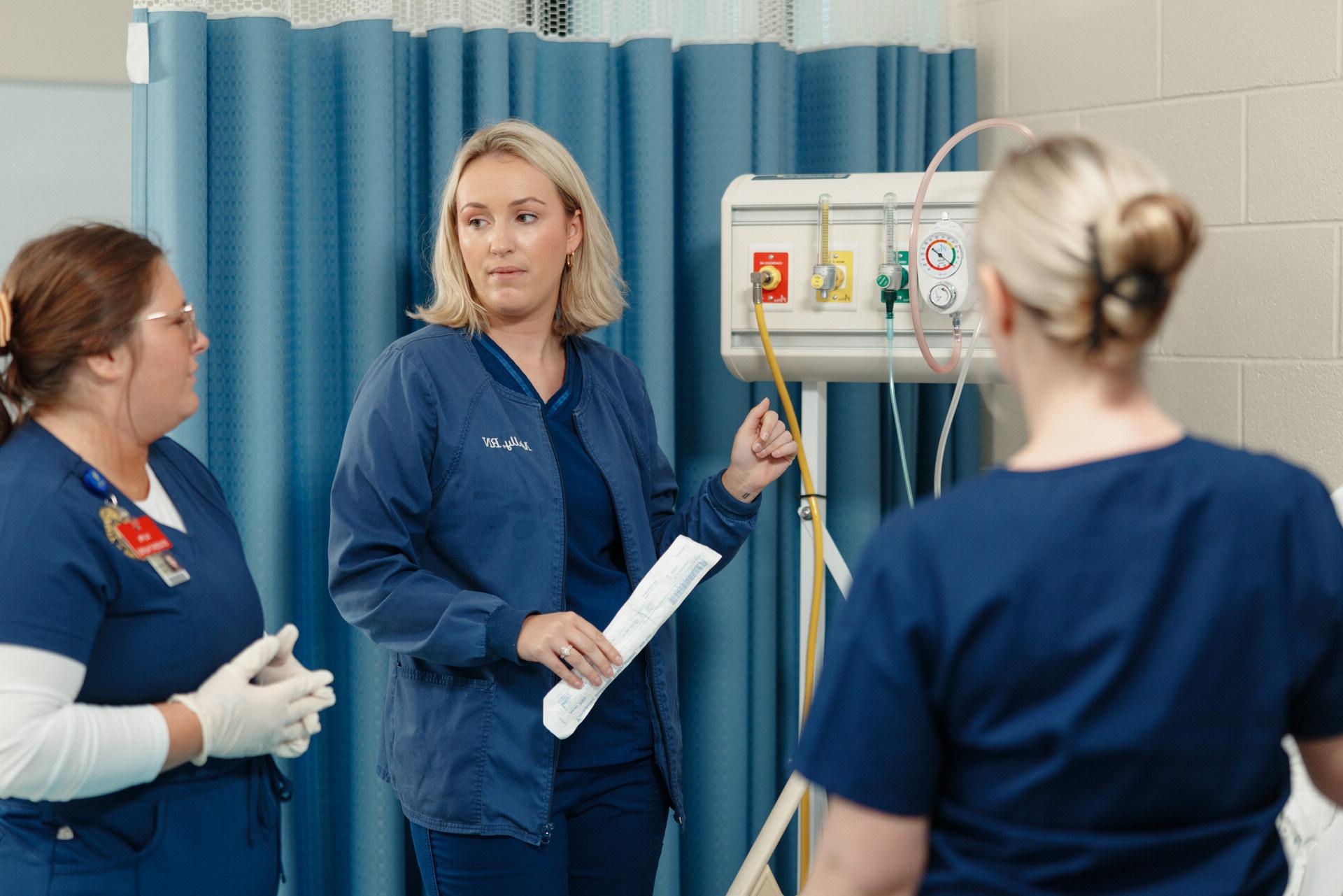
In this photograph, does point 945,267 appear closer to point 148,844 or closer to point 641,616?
point 641,616

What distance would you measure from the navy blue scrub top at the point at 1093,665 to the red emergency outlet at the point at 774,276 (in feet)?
3.78

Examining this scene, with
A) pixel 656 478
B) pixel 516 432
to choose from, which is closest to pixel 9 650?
pixel 516 432

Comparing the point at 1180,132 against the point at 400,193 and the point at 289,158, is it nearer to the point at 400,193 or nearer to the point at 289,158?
the point at 400,193

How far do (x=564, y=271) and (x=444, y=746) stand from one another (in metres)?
0.69

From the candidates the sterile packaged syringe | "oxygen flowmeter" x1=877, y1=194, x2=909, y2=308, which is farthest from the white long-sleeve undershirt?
"oxygen flowmeter" x1=877, y1=194, x2=909, y2=308

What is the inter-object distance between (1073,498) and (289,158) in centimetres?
153

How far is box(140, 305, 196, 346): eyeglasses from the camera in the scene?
1204 mm

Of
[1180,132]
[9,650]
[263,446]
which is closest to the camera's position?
[9,650]

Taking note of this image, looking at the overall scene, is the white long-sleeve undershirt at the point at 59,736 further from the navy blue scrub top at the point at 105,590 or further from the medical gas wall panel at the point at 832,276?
the medical gas wall panel at the point at 832,276

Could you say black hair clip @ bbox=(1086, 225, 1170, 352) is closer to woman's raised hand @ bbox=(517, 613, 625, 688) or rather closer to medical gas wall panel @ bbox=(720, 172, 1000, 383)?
woman's raised hand @ bbox=(517, 613, 625, 688)

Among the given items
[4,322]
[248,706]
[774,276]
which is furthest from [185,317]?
[774,276]

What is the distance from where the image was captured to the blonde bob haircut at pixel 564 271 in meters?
1.63

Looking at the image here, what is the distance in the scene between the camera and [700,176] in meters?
2.11

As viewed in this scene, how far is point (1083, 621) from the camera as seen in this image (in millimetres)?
738
